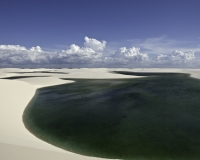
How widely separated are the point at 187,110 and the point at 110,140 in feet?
41.4

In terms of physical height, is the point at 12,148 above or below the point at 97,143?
above

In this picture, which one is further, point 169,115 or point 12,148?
point 169,115

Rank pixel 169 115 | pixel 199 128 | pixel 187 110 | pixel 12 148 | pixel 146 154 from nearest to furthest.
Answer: pixel 12 148, pixel 146 154, pixel 199 128, pixel 169 115, pixel 187 110

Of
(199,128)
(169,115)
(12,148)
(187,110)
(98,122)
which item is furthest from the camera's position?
(187,110)

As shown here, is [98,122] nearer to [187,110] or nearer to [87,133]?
[87,133]

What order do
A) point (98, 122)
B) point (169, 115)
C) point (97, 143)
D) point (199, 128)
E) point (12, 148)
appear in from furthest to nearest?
point (169, 115)
point (98, 122)
point (199, 128)
point (97, 143)
point (12, 148)

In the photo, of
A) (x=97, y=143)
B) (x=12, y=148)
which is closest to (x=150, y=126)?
(x=97, y=143)

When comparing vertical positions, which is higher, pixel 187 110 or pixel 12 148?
pixel 12 148

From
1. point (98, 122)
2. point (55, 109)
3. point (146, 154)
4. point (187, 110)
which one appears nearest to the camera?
point (146, 154)

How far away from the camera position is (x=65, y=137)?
14.2 metres

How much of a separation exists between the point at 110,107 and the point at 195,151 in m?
12.9

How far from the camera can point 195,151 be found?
11.5 metres

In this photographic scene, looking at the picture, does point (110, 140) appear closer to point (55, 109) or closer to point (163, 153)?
point (163, 153)

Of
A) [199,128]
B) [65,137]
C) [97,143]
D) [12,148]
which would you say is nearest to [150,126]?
[199,128]
